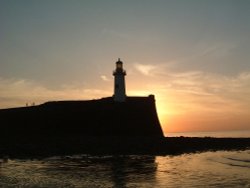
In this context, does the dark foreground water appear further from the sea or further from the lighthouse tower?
the lighthouse tower

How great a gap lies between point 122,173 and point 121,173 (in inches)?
1.8

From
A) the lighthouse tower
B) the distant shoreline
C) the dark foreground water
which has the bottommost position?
the dark foreground water

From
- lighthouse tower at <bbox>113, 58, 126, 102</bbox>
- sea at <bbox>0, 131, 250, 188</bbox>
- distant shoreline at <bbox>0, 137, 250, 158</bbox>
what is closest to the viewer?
sea at <bbox>0, 131, 250, 188</bbox>

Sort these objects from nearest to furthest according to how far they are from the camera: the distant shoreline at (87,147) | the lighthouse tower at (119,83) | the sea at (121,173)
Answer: the sea at (121,173) < the distant shoreline at (87,147) < the lighthouse tower at (119,83)

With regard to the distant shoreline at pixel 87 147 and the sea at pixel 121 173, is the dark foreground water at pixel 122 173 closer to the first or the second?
the sea at pixel 121 173

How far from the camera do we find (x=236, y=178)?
61.1ft

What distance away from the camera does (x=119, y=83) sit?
152 feet

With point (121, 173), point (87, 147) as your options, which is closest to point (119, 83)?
point (87, 147)

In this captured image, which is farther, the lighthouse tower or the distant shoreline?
the lighthouse tower

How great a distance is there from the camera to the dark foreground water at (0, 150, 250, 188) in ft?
Answer: 55.0

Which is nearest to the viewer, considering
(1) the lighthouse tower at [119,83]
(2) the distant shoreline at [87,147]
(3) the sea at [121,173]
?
(3) the sea at [121,173]

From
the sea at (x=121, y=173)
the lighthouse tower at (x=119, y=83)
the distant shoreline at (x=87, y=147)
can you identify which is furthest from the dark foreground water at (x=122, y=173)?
the lighthouse tower at (x=119, y=83)

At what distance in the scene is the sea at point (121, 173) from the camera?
16719mm

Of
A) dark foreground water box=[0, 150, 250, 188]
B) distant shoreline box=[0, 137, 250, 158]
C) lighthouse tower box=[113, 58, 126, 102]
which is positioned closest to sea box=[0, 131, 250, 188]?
dark foreground water box=[0, 150, 250, 188]
